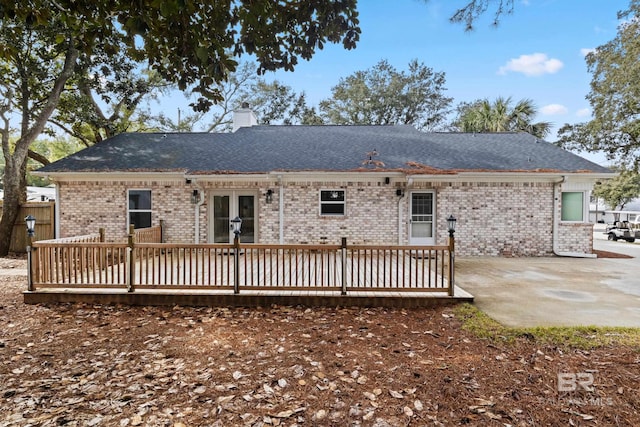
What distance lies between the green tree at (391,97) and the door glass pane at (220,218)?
743 inches

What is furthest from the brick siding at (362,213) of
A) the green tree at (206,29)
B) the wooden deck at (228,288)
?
the green tree at (206,29)

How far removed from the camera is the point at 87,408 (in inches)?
114

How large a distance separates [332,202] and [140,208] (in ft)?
19.9

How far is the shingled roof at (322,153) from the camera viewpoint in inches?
406

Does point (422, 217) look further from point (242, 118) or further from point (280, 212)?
point (242, 118)

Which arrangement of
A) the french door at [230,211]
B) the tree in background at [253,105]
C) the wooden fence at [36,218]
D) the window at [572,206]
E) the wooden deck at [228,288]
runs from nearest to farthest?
the wooden deck at [228,288] → the window at [572,206] → the french door at [230,211] → the wooden fence at [36,218] → the tree in background at [253,105]

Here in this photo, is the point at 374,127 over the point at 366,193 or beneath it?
over

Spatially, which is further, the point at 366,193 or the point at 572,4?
the point at 366,193

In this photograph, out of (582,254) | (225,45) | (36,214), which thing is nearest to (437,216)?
(582,254)

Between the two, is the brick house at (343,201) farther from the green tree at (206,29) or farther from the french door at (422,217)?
the green tree at (206,29)

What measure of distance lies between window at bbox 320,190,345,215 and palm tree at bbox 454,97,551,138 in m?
14.4

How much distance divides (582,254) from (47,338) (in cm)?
1296

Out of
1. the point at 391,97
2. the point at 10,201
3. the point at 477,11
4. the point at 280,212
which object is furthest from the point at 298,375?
the point at 391,97

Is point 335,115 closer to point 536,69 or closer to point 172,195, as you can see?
point 536,69
